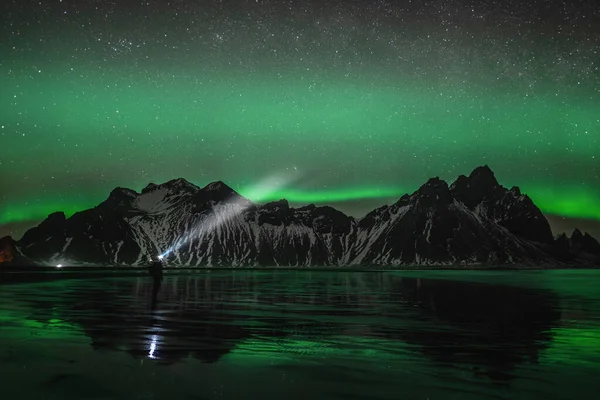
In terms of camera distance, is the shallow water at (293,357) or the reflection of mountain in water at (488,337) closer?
the shallow water at (293,357)

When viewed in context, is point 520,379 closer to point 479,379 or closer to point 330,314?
point 479,379

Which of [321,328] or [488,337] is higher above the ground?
[321,328]

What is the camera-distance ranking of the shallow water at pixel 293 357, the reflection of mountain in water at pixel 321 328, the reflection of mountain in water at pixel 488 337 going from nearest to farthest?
the shallow water at pixel 293 357 < the reflection of mountain in water at pixel 488 337 < the reflection of mountain in water at pixel 321 328

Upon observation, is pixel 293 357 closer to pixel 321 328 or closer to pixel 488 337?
pixel 321 328

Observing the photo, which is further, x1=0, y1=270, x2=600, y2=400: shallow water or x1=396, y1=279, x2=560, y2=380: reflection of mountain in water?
x1=396, y1=279, x2=560, y2=380: reflection of mountain in water

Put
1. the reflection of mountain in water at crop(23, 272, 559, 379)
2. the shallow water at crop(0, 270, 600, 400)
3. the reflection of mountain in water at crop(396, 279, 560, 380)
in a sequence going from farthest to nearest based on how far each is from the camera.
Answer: the reflection of mountain in water at crop(23, 272, 559, 379), the reflection of mountain in water at crop(396, 279, 560, 380), the shallow water at crop(0, 270, 600, 400)

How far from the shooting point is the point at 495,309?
41.2 meters

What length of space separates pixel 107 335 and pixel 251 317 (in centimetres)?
1024

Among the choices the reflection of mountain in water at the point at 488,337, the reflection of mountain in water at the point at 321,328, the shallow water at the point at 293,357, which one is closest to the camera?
the shallow water at the point at 293,357

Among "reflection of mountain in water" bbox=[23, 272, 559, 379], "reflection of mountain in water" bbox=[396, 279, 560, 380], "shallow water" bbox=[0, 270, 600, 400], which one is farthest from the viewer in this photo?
"reflection of mountain in water" bbox=[23, 272, 559, 379]

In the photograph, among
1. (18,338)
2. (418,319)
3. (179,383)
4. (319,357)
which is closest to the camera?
(179,383)

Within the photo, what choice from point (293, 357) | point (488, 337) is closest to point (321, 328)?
point (488, 337)

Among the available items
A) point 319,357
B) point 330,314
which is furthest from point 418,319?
point 319,357

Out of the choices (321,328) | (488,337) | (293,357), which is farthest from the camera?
(321,328)
